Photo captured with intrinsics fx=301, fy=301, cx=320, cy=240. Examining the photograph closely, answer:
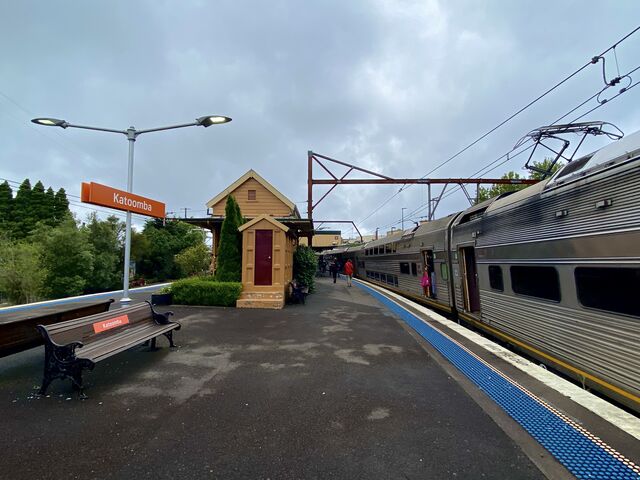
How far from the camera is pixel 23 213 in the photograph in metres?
44.9

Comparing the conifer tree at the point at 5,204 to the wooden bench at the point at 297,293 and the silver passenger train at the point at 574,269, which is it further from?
the silver passenger train at the point at 574,269

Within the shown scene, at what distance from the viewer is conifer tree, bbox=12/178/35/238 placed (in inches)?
1639

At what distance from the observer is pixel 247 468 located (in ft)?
8.33

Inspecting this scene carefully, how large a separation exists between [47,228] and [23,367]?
2763cm

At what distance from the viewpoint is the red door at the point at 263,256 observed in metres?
11.5

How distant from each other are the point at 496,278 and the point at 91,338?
8.02m

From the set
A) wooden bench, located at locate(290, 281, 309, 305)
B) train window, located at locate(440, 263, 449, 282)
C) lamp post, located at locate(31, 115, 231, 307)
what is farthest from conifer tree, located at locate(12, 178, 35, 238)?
train window, located at locate(440, 263, 449, 282)

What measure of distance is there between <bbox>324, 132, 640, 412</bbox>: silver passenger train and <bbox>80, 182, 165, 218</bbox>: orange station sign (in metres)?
9.18

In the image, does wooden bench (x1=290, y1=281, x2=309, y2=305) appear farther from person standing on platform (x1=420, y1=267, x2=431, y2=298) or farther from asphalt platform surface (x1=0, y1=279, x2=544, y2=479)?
asphalt platform surface (x1=0, y1=279, x2=544, y2=479)

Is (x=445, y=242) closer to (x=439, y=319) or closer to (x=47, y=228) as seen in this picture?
(x=439, y=319)

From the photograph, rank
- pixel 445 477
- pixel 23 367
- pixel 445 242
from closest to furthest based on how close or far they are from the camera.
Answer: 1. pixel 445 477
2. pixel 23 367
3. pixel 445 242

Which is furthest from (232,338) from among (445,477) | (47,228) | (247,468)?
(47,228)

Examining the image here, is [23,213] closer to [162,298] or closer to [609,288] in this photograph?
[162,298]

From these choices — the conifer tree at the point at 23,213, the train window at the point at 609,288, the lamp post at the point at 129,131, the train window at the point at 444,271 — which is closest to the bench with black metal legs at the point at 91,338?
the lamp post at the point at 129,131
